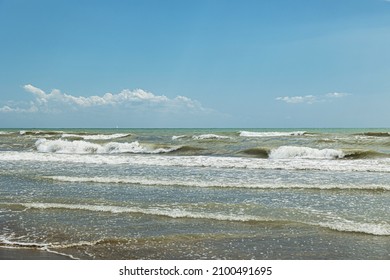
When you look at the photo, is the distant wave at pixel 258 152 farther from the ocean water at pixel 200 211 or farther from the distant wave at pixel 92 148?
the ocean water at pixel 200 211

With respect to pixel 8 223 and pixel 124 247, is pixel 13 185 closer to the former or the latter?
pixel 8 223

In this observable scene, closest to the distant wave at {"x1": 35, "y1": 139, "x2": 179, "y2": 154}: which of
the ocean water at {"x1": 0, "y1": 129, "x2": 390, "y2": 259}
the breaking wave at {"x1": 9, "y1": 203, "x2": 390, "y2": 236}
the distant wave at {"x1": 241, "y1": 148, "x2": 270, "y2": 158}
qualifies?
the distant wave at {"x1": 241, "y1": 148, "x2": 270, "y2": 158}

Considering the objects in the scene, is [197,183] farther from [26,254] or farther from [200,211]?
[26,254]

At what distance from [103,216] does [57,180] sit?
538 centimetres

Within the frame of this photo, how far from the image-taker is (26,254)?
20.4ft

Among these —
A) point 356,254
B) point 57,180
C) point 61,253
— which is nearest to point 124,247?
point 61,253

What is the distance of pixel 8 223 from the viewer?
26.2 feet

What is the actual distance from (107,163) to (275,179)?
28.5ft

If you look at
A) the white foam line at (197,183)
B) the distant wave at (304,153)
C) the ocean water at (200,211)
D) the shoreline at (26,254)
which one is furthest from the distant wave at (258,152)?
the shoreline at (26,254)

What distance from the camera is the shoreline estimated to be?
6064 mm

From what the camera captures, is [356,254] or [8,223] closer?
[356,254]

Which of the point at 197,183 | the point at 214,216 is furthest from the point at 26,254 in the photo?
the point at 197,183
